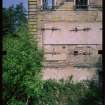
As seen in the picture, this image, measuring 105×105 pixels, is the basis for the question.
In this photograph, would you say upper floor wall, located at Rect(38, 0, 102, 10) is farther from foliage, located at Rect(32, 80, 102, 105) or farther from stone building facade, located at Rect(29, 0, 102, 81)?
foliage, located at Rect(32, 80, 102, 105)

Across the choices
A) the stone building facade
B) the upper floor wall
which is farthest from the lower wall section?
the upper floor wall

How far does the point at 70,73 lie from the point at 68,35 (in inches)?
A: 10.4

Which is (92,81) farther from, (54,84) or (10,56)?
(10,56)

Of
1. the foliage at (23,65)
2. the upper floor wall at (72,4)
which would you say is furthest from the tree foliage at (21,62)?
the upper floor wall at (72,4)

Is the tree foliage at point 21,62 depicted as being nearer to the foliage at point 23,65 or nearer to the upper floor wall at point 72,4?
the foliage at point 23,65

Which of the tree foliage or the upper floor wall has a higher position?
the upper floor wall

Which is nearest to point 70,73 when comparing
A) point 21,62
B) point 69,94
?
point 69,94

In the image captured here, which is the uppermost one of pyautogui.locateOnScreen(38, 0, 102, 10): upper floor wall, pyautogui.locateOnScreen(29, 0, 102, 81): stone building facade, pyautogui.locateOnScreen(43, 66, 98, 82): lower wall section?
pyautogui.locateOnScreen(38, 0, 102, 10): upper floor wall

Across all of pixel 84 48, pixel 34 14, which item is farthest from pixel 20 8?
pixel 84 48

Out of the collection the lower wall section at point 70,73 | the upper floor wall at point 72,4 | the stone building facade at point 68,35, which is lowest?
the lower wall section at point 70,73

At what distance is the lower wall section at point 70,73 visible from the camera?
6.80 feet

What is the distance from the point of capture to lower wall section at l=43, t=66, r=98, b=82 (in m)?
2.07

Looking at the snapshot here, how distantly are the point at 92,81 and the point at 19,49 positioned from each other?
0.52 metres

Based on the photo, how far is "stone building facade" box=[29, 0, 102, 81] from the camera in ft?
6.64
